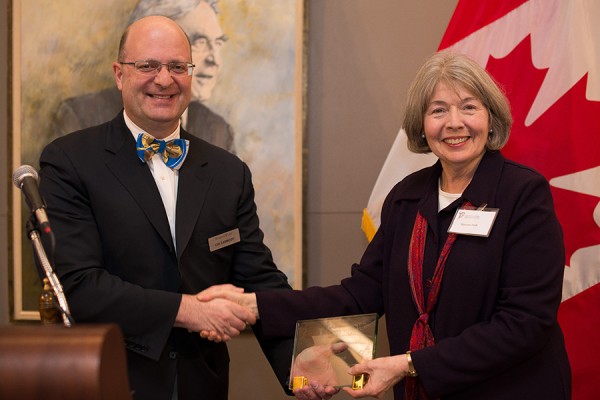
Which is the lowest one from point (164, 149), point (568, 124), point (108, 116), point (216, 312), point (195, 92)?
point (216, 312)

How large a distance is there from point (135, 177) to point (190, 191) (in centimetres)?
22

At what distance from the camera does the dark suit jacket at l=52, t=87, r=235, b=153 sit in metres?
3.95

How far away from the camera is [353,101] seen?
13.0ft

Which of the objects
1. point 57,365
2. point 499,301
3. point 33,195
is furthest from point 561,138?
point 57,365

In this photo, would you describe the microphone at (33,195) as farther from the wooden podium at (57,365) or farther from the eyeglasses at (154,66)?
the eyeglasses at (154,66)

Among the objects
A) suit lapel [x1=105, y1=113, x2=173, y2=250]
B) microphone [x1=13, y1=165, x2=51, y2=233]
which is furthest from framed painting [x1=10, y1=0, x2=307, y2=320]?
microphone [x1=13, y1=165, x2=51, y2=233]

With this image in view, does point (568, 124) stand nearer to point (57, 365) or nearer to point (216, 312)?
point (216, 312)

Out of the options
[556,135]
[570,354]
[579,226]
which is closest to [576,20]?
[556,135]

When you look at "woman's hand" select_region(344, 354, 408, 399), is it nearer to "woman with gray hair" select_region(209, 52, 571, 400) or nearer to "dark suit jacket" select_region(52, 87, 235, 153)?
"woman with gray hair" select_region(209, 52, 571, 400)

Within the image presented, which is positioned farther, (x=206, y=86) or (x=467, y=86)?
(x=206, y=86)

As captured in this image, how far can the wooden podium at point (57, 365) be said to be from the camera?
4.57 ft

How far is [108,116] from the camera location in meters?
3.99

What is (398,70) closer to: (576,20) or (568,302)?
(576,20)

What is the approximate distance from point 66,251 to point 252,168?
1.54 m
